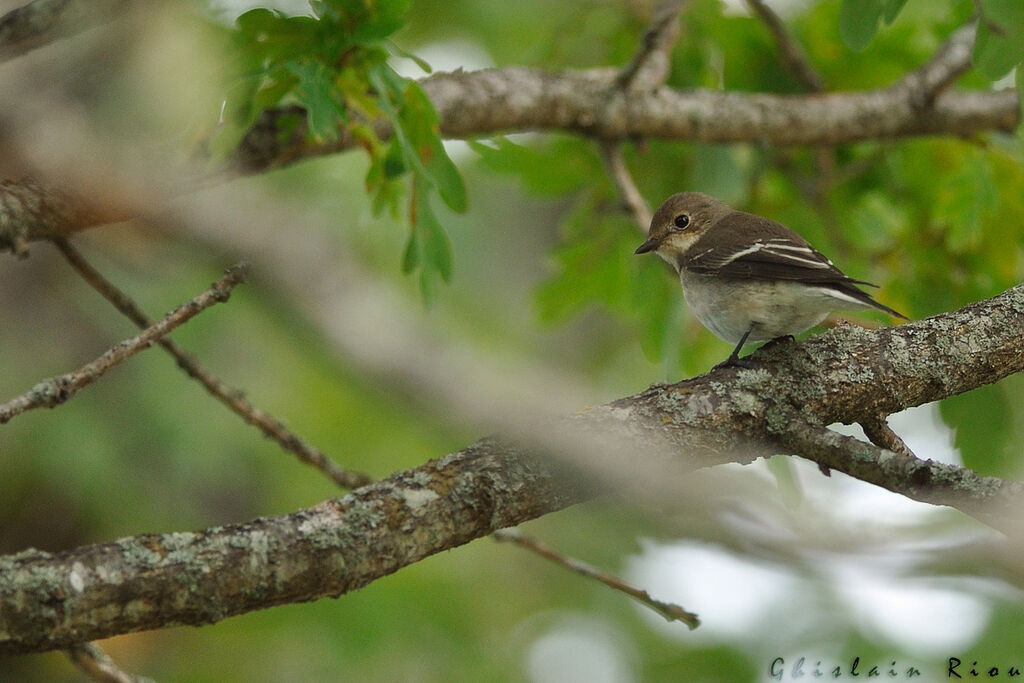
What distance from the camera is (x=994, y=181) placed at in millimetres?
4418

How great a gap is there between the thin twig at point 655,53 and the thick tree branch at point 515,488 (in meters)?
1.75

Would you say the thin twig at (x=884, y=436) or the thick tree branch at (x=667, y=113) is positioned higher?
the thick tree branch at (x=667, y=113)

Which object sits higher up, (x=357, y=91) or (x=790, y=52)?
(x=790, y=52)

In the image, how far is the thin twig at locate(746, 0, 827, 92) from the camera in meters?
4.64

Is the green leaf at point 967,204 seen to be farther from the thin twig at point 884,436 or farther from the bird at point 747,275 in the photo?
the thin twig at point 884,436

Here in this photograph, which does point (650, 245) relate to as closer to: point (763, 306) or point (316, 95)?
point (763, 306)

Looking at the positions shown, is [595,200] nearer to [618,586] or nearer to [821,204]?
[821,204]

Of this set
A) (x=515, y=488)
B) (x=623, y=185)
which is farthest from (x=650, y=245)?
(x=515, y=488)

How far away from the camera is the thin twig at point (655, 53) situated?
3967mm

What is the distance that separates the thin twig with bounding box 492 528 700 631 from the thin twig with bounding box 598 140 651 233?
170 centimetres

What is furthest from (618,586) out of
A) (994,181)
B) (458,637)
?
(458,637)

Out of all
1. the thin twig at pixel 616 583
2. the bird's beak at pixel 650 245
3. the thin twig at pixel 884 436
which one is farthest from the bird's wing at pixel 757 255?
the thin twig at pixel 616 583

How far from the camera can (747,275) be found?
11.9 feet

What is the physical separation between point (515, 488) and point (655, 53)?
9.64ft
